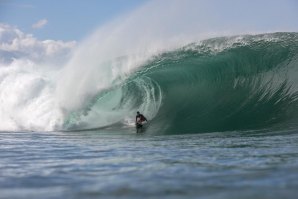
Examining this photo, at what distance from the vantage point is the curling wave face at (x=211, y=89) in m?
15.6

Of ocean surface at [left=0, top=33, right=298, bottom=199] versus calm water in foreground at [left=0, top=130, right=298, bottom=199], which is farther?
ocean surface at [left=0, top=33, right=298, bottom=199]

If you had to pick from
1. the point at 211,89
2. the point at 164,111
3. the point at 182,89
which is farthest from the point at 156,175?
the point at 182,89

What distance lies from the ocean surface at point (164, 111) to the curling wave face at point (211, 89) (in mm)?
41

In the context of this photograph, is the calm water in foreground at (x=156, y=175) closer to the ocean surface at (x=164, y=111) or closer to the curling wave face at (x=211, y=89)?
the ocean surface at (x=164, y=111)

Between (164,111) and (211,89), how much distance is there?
211 centimetres

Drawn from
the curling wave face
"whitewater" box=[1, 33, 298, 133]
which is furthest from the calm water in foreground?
"whitewater" box=[1, 33, 298, 133]

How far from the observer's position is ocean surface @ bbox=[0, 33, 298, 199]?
660 cm

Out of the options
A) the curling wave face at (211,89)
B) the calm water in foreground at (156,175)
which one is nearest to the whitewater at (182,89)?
the curling wave face at (211,89)

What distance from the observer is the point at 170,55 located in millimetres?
19219

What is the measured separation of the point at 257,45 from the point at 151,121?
5.61 metres

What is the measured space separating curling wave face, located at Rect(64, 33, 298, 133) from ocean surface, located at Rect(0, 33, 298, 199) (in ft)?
0.14

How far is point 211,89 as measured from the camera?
59.2 ft

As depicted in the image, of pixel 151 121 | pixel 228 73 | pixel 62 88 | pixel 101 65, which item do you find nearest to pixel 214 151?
pixel 151 121

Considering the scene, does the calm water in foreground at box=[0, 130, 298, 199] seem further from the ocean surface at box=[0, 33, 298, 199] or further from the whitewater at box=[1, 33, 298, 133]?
the whitewater at box=[1, 33, 298, 133]
